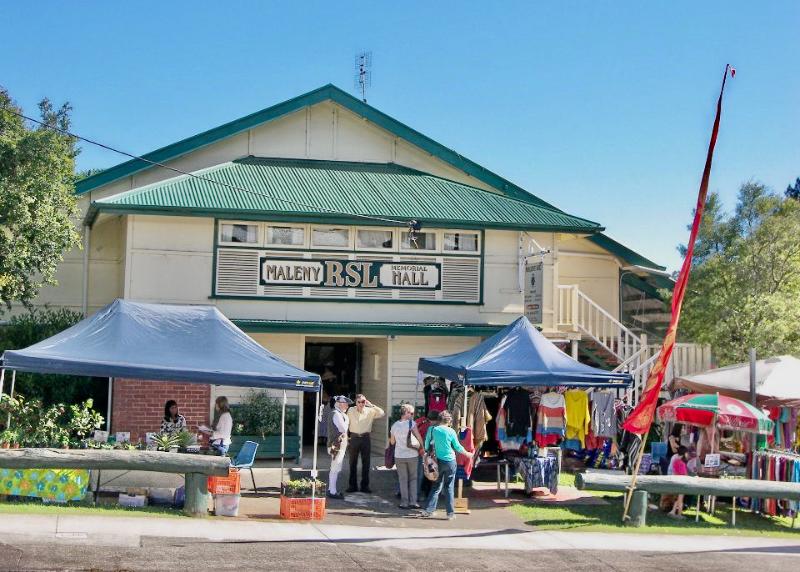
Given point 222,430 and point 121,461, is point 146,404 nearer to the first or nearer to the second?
point 222,430

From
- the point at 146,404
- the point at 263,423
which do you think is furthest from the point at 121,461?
the point at 263,423

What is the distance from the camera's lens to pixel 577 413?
1728 centimetres

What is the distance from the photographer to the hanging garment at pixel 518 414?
54.6 ft

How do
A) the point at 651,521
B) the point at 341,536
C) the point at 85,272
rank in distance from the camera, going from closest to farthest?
1. the point at 341,536
2. the point at 651,521
3. the point at 85,272

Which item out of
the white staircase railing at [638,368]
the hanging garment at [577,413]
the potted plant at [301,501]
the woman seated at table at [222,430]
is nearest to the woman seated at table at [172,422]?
the woman seated at table at [222,430]

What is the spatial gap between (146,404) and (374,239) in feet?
17.6

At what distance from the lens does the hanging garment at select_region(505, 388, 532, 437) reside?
54.6 feet

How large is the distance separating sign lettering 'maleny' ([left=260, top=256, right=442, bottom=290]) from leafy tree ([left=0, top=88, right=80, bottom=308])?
380 centimetres

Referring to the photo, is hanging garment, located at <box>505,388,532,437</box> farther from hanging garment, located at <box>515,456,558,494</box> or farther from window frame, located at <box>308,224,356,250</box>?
window frame, located at <box>308,224,356,250</box>

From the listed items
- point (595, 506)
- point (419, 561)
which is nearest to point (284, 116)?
point (595, 506)

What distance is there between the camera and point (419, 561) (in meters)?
10.8

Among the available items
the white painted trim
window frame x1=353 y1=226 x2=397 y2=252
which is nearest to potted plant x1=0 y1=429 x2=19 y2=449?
the white painted trim

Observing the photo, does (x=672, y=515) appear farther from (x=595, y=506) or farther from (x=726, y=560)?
(x=726, y=560)

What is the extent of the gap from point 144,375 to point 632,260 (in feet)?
48.5
